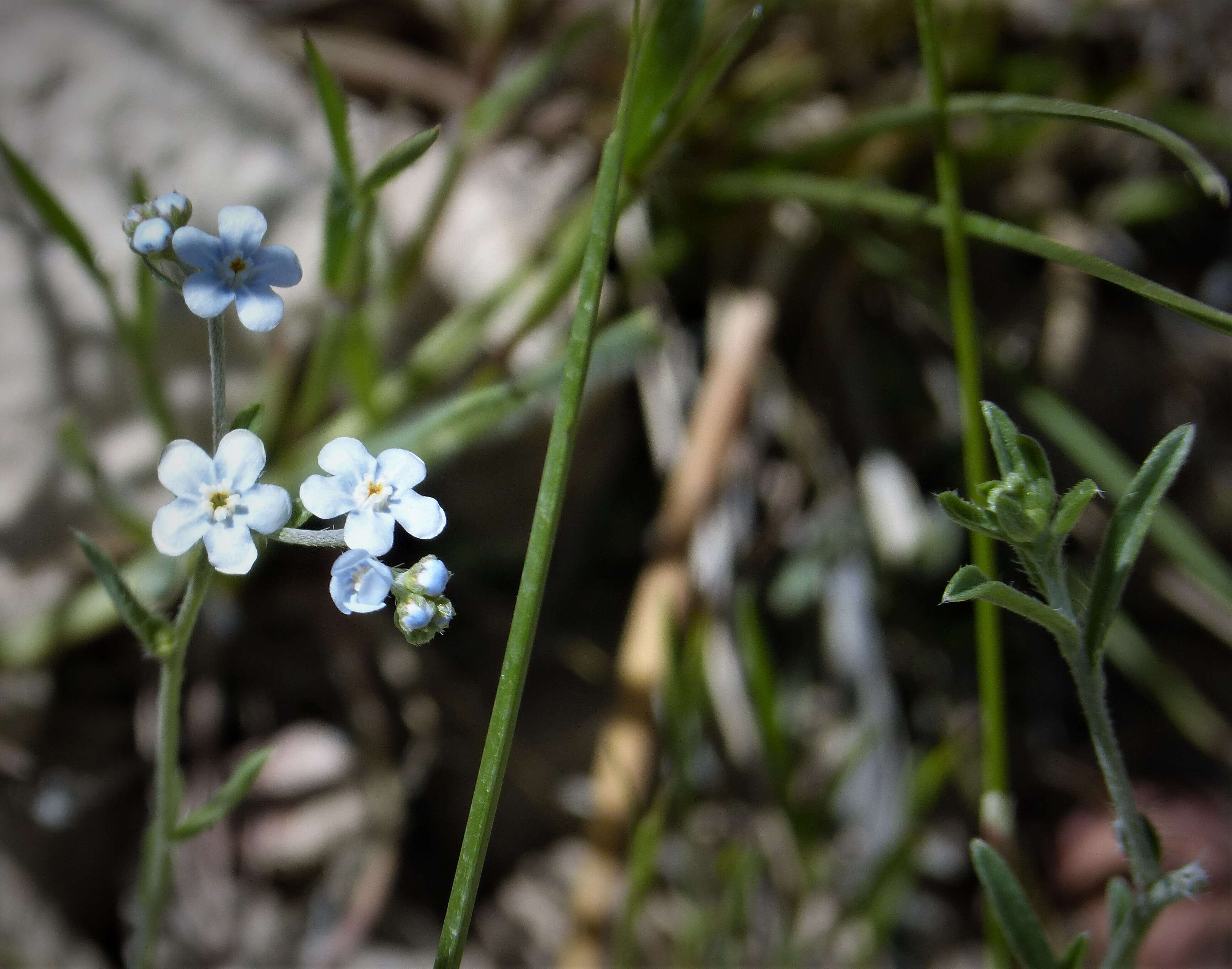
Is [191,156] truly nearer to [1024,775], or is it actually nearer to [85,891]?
[85,891]

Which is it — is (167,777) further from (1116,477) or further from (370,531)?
(1116,477)

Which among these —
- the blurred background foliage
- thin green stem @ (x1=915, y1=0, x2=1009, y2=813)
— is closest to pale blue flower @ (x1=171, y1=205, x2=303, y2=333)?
the blurred background foliage

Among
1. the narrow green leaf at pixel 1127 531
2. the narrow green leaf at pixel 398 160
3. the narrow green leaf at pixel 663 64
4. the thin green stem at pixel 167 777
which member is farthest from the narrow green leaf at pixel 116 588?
the narrow green leaf at pixel 1127 531

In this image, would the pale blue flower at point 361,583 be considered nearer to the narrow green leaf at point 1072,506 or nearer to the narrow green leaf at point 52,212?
the narrow green leaf at point 1072,506

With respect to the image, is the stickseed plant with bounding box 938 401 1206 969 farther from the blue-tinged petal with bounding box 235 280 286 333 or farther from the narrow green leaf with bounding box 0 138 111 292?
the narrow green leaf with bounding box 0 138 111 292

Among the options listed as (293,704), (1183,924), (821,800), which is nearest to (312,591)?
(293,704)

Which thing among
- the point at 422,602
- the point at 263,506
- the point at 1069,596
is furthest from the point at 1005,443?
the point at 263,506
